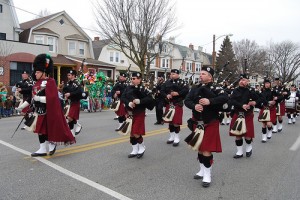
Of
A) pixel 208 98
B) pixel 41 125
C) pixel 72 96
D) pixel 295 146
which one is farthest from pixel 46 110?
pixel 295 146

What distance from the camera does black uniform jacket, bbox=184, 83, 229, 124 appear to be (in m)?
5.14

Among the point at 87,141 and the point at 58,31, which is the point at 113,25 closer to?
the point at 58,31

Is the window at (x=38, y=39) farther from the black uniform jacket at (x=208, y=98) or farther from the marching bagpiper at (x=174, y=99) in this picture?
the black uniform jacket at (x=208, y=98)

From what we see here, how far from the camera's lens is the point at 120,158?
6.66 metres

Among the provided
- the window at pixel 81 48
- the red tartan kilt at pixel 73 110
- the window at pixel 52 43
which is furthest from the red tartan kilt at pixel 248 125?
the window at pixel 81 48

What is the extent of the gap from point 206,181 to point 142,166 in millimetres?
1554

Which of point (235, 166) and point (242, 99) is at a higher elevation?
point (242, 99)

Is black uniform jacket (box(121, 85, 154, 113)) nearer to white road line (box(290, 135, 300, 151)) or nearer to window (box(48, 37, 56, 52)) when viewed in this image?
white road line (box(290, 135, 300, 151))

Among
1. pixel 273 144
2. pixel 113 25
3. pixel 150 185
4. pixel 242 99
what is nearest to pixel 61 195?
pixel 150 185

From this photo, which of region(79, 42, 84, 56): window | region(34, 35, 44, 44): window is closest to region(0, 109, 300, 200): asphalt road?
region(34, 35, 44, 44): window

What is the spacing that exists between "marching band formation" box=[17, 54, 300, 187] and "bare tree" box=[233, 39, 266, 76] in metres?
50.6

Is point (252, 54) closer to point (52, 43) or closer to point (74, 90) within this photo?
point (52, 43)

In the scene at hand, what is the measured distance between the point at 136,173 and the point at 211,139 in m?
1.59

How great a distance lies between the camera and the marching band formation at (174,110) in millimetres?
5174
